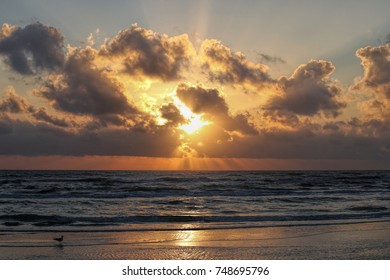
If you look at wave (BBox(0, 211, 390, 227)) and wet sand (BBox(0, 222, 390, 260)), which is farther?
wave (BBox(0, 211, 390, 227))

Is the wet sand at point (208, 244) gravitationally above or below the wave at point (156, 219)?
below

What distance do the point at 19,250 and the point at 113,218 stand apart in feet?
29.4

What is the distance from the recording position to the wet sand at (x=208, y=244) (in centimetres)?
1264

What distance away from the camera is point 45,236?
15.9 metres

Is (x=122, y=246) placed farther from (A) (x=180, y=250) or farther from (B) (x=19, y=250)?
(B) (x=19, y=250)

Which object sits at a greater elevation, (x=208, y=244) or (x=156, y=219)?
(x=156, y=219)

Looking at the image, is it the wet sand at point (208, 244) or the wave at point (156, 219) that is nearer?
the wet sand at point (208, 244)

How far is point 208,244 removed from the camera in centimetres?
1431

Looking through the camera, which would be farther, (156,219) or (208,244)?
(156,219)

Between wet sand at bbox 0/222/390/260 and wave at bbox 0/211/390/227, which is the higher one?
wave at bbox 0/211/390/227

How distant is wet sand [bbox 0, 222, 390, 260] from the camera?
12641 millimetres
